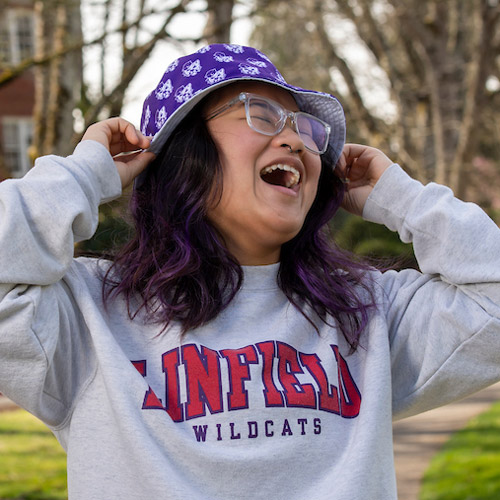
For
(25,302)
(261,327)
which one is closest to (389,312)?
(261,327)

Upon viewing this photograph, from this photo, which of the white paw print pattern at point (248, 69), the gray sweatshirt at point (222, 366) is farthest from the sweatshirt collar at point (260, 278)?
the white paw print pattern at point (248, 69)

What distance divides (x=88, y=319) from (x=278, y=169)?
0.73 meters

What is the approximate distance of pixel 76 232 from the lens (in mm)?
1949

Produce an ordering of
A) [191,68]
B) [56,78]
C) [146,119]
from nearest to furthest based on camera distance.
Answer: [191,68]
[146,119]
[56,78]

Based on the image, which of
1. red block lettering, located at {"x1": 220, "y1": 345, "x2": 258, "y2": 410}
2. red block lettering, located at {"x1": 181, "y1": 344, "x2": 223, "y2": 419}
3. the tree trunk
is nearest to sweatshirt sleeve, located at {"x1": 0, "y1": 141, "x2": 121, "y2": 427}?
red block lettering, located at {"x1": 181, "y1": 344, "x2": 223, "y2": 419}

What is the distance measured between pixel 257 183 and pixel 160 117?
37 centimetres

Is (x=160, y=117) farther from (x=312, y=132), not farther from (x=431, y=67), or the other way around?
(x=431, y=67)

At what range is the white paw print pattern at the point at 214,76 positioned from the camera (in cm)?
210

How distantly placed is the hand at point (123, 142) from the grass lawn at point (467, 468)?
333 cm

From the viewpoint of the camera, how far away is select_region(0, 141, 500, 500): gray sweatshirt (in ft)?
5.83

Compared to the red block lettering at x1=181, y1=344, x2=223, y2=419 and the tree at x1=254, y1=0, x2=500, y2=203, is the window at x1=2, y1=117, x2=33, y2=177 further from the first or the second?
the red block lettering at x1=181, y1=344, x2=223, y2=419

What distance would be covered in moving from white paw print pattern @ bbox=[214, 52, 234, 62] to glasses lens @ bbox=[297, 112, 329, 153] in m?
0.27

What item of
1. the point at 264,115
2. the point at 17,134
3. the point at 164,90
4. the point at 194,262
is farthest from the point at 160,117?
the point at 17,134

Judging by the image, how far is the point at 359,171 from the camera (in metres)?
2.48
